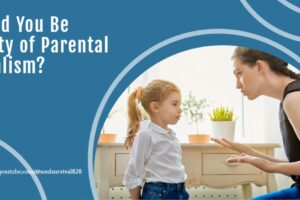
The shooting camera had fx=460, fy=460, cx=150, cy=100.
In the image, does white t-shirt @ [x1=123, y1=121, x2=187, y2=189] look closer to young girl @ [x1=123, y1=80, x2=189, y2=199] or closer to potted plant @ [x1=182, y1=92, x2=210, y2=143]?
young girl @ [x1=123, y1=80, x2=189, y2=199]

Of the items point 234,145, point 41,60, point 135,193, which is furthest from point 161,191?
point 41,60

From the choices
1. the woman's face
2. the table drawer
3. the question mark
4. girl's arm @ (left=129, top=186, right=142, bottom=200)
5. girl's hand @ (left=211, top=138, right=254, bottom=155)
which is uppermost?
the question mark

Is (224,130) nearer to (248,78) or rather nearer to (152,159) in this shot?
(152,159)

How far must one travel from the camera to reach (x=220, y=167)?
1.74 meters

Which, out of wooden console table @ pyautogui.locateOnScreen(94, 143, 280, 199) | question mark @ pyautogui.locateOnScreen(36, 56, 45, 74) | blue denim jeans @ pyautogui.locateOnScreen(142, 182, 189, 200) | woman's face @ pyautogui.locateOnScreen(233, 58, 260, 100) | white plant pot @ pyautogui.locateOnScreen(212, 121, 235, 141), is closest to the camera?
question mark @ pyautogui.locateOnScreen(36, 56, 45, 74)

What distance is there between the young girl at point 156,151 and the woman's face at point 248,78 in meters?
0.28

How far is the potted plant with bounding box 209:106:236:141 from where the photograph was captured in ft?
5.87

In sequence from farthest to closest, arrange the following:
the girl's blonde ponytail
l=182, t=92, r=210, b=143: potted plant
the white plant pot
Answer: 1. l=182, t=92, r=210, b=143: potted plant
2. the white plant pot
3. the girl's blonde ponytail

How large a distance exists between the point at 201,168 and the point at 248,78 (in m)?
0.61

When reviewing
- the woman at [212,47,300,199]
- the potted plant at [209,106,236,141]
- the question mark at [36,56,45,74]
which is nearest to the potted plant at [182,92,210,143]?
the potted plant at [209,106,236,141]

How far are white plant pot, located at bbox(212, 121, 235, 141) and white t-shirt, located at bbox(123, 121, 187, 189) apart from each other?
16.6 inches

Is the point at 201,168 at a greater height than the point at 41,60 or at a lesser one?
lesser

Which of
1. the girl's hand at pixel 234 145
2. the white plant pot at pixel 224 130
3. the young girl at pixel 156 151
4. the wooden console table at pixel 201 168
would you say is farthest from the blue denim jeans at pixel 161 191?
the white plant pot at pixel 224 130

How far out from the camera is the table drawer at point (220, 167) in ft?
5.65
